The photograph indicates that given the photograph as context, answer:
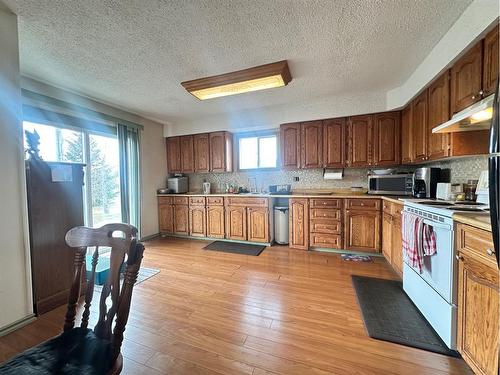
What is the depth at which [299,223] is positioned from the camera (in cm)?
360

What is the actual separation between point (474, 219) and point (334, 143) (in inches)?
99.0

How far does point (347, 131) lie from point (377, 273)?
2.15 m

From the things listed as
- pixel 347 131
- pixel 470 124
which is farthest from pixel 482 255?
pixel 347 131

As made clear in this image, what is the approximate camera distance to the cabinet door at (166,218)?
460cm

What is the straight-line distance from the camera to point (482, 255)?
1190 millimetres

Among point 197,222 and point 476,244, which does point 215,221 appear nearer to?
point 197,222

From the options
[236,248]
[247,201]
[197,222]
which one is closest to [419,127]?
[247,201]

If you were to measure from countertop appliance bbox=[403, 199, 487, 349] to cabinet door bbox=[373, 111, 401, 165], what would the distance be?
169 centimetres

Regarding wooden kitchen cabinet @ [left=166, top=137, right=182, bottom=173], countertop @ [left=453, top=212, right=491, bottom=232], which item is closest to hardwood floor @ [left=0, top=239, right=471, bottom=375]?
countertop @ [left=453, top=212, right=491, bottom=232]

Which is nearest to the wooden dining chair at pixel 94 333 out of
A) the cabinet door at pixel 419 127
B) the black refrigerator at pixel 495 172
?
the black refrigerator at pixel 495 172

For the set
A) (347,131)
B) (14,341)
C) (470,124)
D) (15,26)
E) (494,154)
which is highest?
(15,26)

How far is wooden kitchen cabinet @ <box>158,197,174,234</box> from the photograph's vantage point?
15.1 ft

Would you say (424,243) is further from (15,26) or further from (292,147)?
(15,26)

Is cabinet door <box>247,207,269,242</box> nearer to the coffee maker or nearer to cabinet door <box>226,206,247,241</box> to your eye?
cabinet door <box>226,206,247,241</box>
